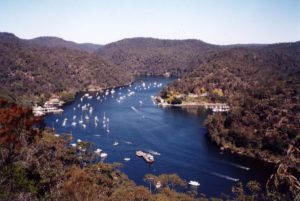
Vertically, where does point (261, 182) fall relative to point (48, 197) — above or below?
below

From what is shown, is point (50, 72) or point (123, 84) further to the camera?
point (123, 84)

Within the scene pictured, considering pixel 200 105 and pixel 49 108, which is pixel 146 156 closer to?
pixel 49 108

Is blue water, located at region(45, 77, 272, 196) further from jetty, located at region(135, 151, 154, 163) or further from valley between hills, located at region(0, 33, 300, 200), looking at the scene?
valley between hills, located at region(0, 33, 300, 200)

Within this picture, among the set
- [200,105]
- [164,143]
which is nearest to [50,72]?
[200,105]

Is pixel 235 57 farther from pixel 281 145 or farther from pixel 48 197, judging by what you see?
pixel 48 197

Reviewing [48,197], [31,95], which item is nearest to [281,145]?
[48,197]

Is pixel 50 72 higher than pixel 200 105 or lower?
higher

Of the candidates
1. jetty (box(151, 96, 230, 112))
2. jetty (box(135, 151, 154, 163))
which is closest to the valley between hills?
jetty (box(151, 96, 230, 112))
